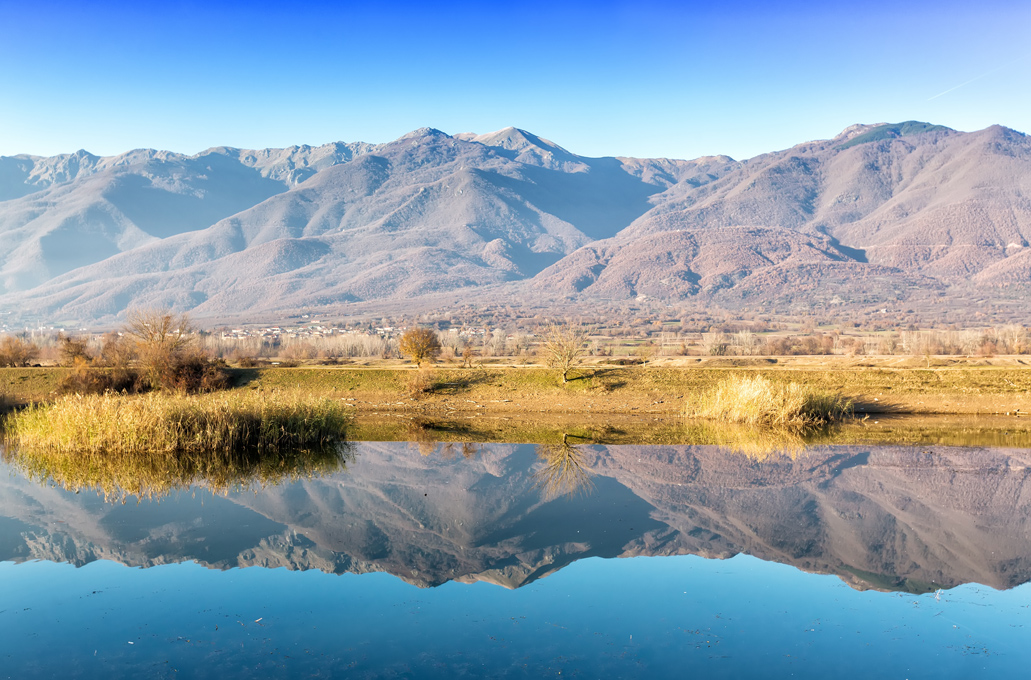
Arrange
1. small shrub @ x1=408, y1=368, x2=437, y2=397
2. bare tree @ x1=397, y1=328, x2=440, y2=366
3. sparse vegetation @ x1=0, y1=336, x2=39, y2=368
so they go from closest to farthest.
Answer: small shrub @ x1=408, y1=368, x2=437, y2=397, bare tree @ x1=397, y1=328, x2=440, y2=366, sparse vegetation @ x1=0, y1=336, x2=39, y2=368

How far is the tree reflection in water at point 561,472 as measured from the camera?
22.1 metres

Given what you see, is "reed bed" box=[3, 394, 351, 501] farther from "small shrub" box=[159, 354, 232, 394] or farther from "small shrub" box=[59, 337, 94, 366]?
"small shrub" box=[59, 337, 94, 366]

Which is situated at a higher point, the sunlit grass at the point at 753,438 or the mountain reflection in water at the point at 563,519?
the mountain reflection in water at the point at 563,519

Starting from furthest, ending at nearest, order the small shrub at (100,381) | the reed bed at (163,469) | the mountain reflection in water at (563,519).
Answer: the small shrub at (100,381)
the reed bed at (163,469)
the mountain reflection in water at (563,519)

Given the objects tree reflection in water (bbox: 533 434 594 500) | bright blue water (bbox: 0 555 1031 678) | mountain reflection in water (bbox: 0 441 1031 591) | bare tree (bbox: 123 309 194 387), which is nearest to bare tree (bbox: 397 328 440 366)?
bare tree (bbox: 123 309 194 387)

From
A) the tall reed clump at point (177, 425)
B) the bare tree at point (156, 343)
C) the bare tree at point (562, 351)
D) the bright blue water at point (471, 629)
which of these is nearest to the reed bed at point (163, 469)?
the tall reed clump at point (177, 425)

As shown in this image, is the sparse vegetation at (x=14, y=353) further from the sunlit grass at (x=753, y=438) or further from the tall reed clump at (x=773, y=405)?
the tall reed clump at (x=773, y=405)

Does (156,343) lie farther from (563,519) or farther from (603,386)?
(563,519)

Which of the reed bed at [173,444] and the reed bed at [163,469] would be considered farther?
the reed bed at [173,444]

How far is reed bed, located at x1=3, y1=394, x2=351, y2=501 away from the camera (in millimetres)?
22766

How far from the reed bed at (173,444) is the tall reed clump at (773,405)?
740 inches

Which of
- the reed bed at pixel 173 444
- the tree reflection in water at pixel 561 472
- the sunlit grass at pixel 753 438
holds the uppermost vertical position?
the reed bed at pixel 173 444

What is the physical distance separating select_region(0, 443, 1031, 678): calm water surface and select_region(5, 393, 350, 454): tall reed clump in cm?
213

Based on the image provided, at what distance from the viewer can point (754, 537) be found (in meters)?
17.4
